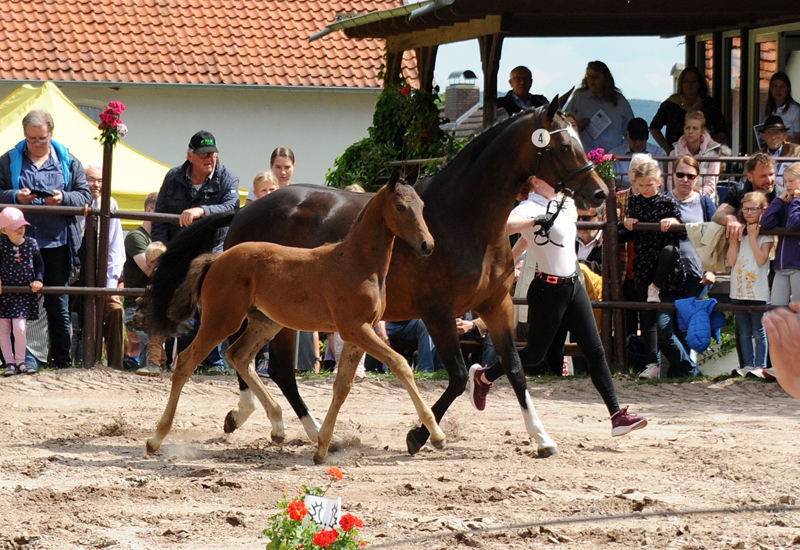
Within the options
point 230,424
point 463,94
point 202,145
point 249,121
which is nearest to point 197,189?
point 202,145

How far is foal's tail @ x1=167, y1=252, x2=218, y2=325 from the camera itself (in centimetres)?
680

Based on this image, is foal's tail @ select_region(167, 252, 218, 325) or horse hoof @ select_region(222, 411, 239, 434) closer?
foal's tail @ select_region(167, 252, 218, 325)

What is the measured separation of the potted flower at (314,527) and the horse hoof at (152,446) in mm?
2643

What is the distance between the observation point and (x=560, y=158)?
686 cm

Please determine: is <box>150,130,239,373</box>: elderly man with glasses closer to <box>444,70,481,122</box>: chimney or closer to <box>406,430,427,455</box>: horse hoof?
<box>406,430,427,455</box>: horse hoof

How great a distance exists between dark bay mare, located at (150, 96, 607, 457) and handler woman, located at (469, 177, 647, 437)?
171 millimetres

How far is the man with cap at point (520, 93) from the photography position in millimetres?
12781

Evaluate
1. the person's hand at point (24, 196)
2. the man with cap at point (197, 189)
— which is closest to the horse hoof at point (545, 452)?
the man with cap at point (197, 189)

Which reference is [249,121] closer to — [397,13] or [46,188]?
[397,13]

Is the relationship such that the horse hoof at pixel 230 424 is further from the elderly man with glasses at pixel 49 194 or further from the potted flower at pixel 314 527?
the elderly man with glasses at pixel 49 194

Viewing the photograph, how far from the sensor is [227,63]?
2427 cm

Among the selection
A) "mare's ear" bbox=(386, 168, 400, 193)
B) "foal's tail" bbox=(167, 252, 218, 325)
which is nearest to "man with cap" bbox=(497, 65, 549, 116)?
"foal's tail" bbox=(167, 252, 218, 325)

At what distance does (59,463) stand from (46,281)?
403 centimetres

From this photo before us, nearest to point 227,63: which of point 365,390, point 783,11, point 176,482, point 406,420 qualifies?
point 783,11
